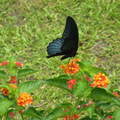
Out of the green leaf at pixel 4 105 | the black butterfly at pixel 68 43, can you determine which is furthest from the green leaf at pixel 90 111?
the black butterfly at pixel 68 43

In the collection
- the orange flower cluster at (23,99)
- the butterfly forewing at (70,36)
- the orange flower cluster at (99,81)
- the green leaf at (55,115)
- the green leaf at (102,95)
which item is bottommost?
the green leaf at (55,115)

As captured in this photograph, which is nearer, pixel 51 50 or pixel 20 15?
pixel 51 50

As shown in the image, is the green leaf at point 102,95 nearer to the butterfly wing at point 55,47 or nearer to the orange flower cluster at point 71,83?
the orange flower cluster at point 71,83

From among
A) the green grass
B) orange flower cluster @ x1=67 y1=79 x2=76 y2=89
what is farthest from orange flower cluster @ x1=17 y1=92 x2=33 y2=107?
the green grass

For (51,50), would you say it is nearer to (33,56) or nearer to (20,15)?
(33,56)

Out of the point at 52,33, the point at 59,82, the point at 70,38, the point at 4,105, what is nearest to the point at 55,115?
the point at 59,82

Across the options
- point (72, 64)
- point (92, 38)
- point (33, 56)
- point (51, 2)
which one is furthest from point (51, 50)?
point (51, 2)

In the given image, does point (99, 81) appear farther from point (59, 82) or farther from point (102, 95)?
point (59, 82)
